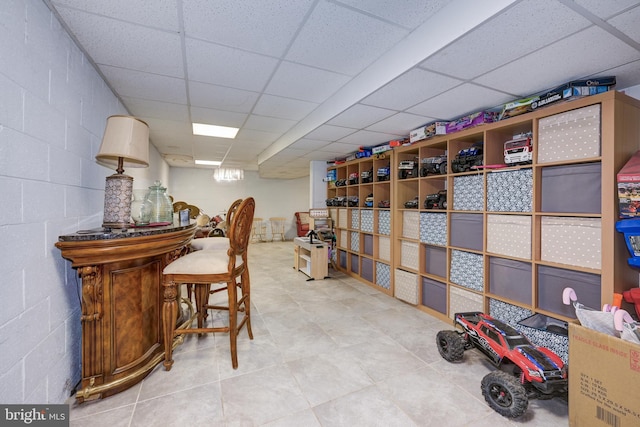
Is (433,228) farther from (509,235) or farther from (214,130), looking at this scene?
(214,130)

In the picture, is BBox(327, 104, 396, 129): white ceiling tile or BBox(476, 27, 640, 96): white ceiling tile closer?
BBox(476, 27, 640, 96): white ceiling tile

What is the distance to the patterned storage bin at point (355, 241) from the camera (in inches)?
185

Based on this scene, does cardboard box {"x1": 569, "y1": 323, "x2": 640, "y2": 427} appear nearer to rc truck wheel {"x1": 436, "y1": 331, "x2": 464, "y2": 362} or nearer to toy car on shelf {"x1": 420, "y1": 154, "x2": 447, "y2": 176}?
rc truck wheel {"x1": 436, "y1": 331, "x2": 464, "y2": 362}

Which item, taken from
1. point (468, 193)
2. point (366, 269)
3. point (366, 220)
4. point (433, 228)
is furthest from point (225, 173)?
point (468, 193)

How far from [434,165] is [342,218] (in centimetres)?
229

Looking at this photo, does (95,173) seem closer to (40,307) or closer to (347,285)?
(40,307)

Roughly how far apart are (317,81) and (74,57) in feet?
5.95

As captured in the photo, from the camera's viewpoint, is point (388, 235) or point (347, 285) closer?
point (388, 235)

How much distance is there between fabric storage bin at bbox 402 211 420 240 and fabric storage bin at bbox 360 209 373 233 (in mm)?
705

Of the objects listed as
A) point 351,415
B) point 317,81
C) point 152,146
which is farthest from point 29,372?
point 152,146

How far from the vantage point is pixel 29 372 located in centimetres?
130

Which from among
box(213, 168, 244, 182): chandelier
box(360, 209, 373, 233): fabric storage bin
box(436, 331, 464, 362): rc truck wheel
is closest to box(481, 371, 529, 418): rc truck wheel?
box(436, 331, 464, 362): rc truck wheel

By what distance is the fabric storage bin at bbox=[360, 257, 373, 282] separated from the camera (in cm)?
440

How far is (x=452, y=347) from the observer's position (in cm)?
213
